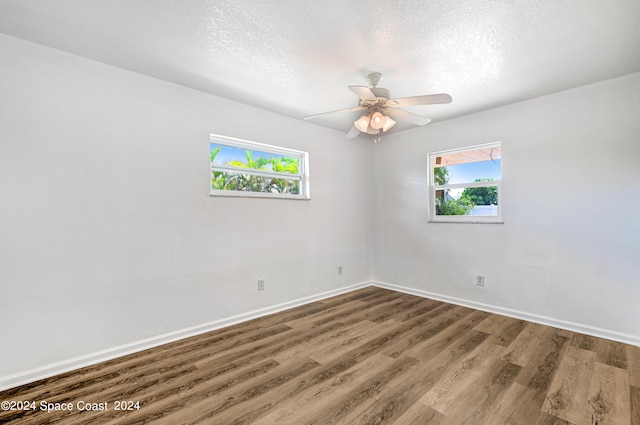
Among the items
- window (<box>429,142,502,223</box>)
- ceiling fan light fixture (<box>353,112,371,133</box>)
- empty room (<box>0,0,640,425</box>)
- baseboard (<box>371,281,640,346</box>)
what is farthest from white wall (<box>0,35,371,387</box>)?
window (<box>429,142,502,223</box>)

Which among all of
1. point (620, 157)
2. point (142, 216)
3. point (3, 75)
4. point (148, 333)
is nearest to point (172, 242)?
point (142, 216)

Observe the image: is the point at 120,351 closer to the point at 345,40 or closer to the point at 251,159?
the point at 251,159

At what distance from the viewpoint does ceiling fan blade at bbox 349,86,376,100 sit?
83.4 inches

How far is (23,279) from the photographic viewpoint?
2035 mm

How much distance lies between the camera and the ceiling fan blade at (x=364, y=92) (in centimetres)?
212

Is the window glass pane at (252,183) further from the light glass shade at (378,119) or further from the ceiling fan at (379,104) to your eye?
the light glass shade at (378,119)

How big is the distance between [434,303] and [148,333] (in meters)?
3.25

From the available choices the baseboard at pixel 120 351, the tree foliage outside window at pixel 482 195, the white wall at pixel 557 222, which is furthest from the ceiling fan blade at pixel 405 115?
the baseboard at pixel 120 351

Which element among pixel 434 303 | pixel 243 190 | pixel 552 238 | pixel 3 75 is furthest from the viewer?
pixel 434 303

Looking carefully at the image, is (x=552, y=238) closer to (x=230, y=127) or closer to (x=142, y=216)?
(x=230, y=127)

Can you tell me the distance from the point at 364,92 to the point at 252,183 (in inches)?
68.3

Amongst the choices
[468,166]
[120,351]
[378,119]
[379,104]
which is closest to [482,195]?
[468,166]

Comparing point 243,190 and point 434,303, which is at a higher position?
point 243,190

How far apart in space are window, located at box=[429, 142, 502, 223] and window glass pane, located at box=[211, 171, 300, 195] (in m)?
1.97
